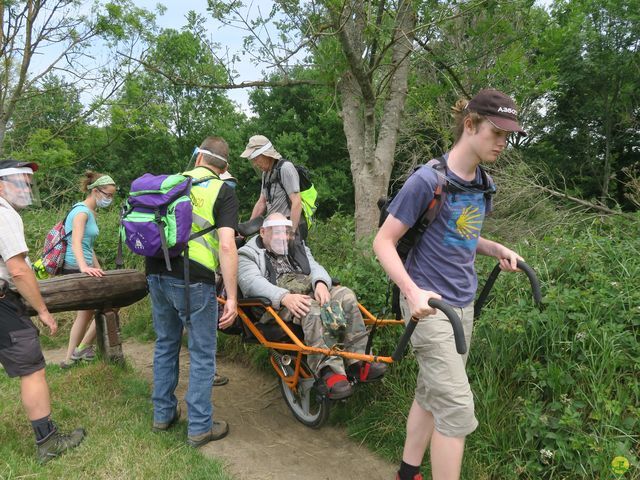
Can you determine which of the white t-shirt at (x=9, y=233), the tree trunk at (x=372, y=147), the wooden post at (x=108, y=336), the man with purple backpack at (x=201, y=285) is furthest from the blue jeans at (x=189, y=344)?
the tree trunk at (x=372, y=147)

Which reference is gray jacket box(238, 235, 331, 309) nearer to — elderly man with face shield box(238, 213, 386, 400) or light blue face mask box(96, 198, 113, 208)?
elderly man with face shield box(238, 213, 386, 400)

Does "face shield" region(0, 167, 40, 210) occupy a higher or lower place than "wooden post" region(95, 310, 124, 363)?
higher

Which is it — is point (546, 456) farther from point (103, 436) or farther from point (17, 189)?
point (17, 189)

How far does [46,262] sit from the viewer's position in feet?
15.3

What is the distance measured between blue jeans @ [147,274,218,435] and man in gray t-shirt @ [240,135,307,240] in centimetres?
176

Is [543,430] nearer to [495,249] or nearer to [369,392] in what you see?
[495,249]

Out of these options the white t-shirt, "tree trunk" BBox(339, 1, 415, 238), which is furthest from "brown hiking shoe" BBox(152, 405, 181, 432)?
"tree trunk" BBox(339, 1, 415, 238)

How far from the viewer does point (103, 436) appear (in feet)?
11.1

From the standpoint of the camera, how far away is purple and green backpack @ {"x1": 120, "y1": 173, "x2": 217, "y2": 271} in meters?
3.07

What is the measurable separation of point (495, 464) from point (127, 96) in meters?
15.8

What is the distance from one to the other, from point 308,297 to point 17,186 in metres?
2.00

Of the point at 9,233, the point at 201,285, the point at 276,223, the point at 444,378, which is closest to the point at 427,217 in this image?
the point at 444,378

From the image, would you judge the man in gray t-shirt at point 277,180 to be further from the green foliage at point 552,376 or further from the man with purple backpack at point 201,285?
the green foliage at point 552,376

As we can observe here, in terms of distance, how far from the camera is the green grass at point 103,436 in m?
2.97
